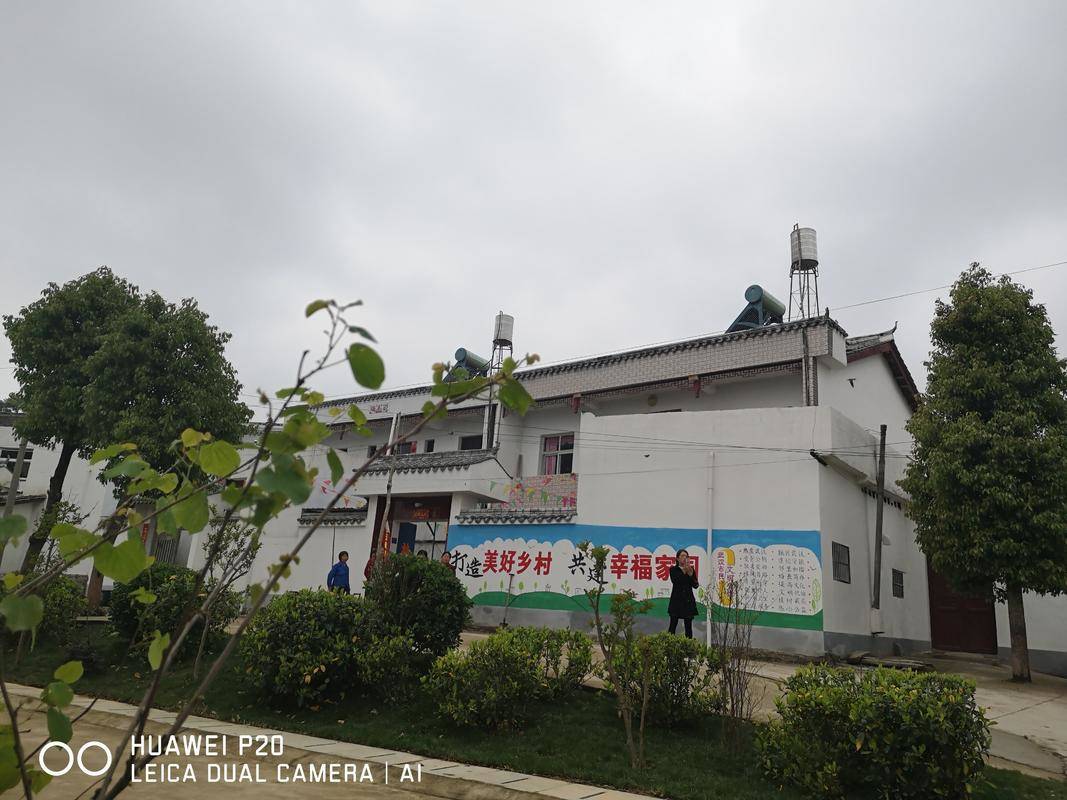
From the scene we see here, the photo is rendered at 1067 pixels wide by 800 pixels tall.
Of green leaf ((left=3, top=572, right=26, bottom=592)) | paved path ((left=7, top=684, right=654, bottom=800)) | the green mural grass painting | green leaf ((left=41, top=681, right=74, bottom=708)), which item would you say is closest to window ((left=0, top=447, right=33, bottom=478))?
the green mural grass painting

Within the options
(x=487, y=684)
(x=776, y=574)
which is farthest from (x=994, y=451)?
(x=487, y=684)

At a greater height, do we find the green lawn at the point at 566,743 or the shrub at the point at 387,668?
the shrub at the point at 387,668

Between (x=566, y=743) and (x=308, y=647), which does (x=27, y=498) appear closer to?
(x=308, y=647)

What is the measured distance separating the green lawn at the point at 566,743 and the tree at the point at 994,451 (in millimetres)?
5997

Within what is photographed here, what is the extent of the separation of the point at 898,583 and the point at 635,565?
17.5ft

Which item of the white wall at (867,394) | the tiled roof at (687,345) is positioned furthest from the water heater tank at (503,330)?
the white wall at (867,394)

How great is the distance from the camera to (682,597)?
31.2 ft

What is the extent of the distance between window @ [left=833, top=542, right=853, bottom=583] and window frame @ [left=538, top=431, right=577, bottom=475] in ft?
20.5

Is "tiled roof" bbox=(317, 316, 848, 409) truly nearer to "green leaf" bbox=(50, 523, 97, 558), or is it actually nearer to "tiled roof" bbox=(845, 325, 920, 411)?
"tiled roof" bbox=(845, 325, 920, 411)

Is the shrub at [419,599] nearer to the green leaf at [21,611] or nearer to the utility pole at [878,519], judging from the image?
the green leaf at [21,611]

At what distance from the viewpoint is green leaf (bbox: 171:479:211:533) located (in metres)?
1.61

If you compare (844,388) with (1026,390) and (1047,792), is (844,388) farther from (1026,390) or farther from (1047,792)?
(1047,792)

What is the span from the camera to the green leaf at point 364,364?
1.46m

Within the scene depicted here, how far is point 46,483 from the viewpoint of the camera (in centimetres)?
2514
